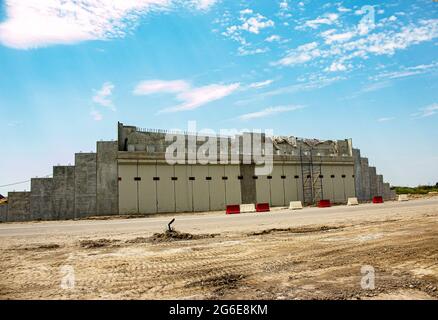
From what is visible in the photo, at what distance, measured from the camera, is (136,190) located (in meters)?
32.3

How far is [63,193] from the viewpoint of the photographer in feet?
98.7

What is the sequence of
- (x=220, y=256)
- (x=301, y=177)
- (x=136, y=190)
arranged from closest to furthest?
(x=220, y=256) < (x=136, y=190) < (x=301, y=177)

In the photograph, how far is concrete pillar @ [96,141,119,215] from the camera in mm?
Result: 30984

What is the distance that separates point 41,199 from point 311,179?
29991 mm

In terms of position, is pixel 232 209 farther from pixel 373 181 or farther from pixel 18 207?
pixel 373 181

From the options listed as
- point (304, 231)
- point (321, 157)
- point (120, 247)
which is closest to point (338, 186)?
point (321, 157)

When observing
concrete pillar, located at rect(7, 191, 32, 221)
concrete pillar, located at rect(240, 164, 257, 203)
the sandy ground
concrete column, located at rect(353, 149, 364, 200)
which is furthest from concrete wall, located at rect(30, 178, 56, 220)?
concrete column, located at rect(353, 149, 364, 200)

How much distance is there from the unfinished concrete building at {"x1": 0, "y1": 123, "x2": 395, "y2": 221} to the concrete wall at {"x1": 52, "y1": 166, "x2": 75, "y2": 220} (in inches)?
3.1

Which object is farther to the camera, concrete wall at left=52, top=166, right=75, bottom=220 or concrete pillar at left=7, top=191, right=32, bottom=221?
concrete wall at left=52, top=166, right=75, bottom=220

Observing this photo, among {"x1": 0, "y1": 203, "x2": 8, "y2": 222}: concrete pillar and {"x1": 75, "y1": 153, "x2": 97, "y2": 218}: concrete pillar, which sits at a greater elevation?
{"x1": 75, "y1": 153, "x2": 97, "y2": 218}: concrete pillar

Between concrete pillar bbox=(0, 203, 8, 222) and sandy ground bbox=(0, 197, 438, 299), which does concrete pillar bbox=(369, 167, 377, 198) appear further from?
concrete pillar bbox=(0, 203, 8, 222)

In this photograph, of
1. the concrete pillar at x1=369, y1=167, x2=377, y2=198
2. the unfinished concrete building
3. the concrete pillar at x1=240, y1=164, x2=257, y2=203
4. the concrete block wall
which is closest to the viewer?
the concrete block wall
